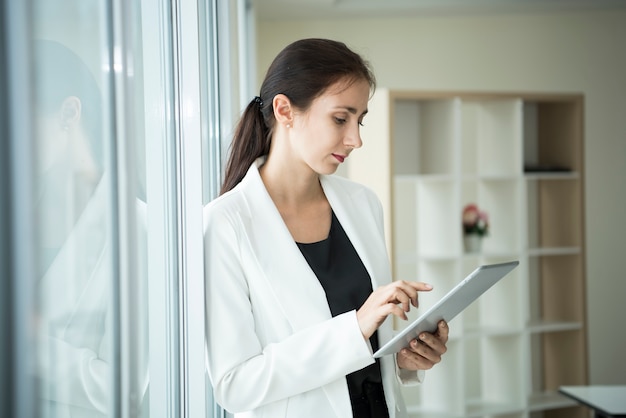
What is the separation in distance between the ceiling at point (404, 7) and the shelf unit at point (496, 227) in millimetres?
638

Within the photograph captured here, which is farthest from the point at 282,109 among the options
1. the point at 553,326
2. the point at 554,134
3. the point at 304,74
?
the point at 554,134

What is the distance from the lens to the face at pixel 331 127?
144cm

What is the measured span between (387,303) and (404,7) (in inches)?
143

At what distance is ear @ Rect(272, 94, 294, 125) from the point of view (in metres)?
1.48

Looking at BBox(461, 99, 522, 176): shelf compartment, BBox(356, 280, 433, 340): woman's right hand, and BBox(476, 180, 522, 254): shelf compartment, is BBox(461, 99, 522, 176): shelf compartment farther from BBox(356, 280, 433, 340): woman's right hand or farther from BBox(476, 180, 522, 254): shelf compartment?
BBox(356, 280, 433, 340): woman's right hand

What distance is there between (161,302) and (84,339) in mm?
609

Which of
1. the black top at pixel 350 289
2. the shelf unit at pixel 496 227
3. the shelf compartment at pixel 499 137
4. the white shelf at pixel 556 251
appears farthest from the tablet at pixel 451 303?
the white shelf at pixel 556 251

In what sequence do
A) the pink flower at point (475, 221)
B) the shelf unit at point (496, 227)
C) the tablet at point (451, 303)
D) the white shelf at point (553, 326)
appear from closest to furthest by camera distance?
1. the tablet at point (451, 303)
2. the shelf unit at point (496, 227)
3. the pink flower at point (475, 221)
4. the white shelf at point (553, 326)

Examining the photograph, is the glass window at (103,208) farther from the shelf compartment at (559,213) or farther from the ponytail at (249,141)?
the shelf compartment at (559,213)

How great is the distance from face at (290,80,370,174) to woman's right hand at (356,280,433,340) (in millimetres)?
306

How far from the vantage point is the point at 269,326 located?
1.36 m

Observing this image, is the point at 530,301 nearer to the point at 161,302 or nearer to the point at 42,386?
the point at 161,302

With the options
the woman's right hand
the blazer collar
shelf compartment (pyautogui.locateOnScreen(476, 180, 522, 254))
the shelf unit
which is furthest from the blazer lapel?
shelf compartment (pyautogui.locateOnScreen(476, 180, 522, 254))

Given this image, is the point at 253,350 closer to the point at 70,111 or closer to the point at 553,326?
the point at 70,111
